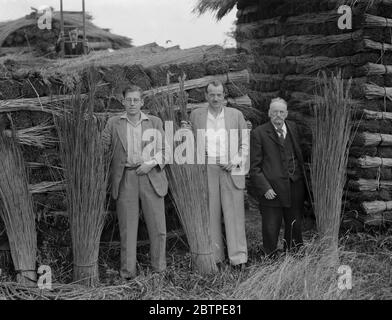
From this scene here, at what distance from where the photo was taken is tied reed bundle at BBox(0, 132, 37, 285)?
13.6ft

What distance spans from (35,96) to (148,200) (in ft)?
3.81

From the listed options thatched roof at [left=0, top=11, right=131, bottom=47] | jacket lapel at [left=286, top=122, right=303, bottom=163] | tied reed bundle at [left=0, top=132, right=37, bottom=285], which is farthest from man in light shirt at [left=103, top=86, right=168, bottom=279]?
thatched roof at [left=0, top=11, right=131, bottom=47]

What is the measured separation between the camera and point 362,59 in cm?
527

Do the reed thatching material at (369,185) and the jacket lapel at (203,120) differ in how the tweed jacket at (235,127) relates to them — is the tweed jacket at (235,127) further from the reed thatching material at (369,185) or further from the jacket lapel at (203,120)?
the reed thatching material at (369,185)

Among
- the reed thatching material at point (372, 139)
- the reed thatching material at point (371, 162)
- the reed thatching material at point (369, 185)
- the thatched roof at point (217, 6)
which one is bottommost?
the reed thatching material at point (369, 185)

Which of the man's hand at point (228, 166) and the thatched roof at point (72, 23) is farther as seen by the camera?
the thatched roof at point (72, 23)

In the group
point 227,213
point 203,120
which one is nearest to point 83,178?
point 203,120

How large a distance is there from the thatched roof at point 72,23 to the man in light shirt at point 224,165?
23.3 feet

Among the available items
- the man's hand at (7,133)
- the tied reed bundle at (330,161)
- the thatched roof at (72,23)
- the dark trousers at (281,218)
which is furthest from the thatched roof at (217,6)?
the thatched roof at (72,23)

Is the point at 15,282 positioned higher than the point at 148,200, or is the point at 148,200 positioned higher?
the point at 148,200

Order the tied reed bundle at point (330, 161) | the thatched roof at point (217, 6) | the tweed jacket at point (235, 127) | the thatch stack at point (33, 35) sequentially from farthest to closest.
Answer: the thatch stack at point (33, 35) → the thatched roof at point (217, 6) → the tied reed bundle at point (330, 161) → the tweed jacket at point (235, 127)

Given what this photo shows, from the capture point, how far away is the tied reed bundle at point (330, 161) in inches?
185
